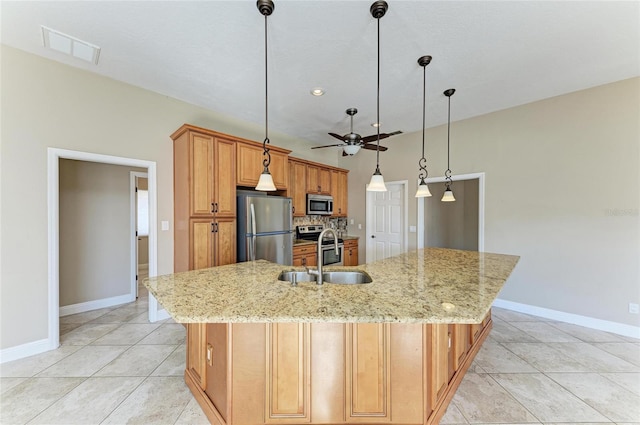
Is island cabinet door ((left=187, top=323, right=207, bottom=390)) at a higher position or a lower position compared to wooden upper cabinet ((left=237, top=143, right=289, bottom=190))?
lower

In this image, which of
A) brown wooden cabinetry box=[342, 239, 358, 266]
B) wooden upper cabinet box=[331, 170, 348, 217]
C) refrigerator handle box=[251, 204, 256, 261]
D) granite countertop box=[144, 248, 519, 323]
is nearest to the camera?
granite countertop box=[144, 248, 519, 323]

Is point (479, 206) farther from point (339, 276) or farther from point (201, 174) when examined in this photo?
point (201, 174)

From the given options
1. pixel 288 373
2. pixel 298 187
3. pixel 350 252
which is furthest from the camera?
pixel 350 252

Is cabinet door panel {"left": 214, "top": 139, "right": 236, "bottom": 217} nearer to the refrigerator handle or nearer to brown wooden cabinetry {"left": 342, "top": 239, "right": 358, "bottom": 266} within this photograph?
the refrigerator handle

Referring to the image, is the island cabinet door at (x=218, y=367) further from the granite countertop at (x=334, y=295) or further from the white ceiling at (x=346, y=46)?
the white ceiling at (x=346, y=46)

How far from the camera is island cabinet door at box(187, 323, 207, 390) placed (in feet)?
5.64

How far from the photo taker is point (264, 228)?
3535 mm

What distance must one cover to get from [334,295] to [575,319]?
3.63 m

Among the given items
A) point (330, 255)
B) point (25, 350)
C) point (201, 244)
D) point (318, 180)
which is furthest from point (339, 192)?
point (25, 350)

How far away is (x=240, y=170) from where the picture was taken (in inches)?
135

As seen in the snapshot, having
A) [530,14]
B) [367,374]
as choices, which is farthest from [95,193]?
[530,14]

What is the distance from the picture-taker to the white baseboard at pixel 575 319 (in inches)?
113

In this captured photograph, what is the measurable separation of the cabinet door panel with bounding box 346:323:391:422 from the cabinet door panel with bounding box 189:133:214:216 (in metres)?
2.40

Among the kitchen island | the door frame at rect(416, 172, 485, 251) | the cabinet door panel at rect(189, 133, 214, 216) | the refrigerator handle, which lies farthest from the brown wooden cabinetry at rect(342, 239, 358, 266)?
the kitchen island
